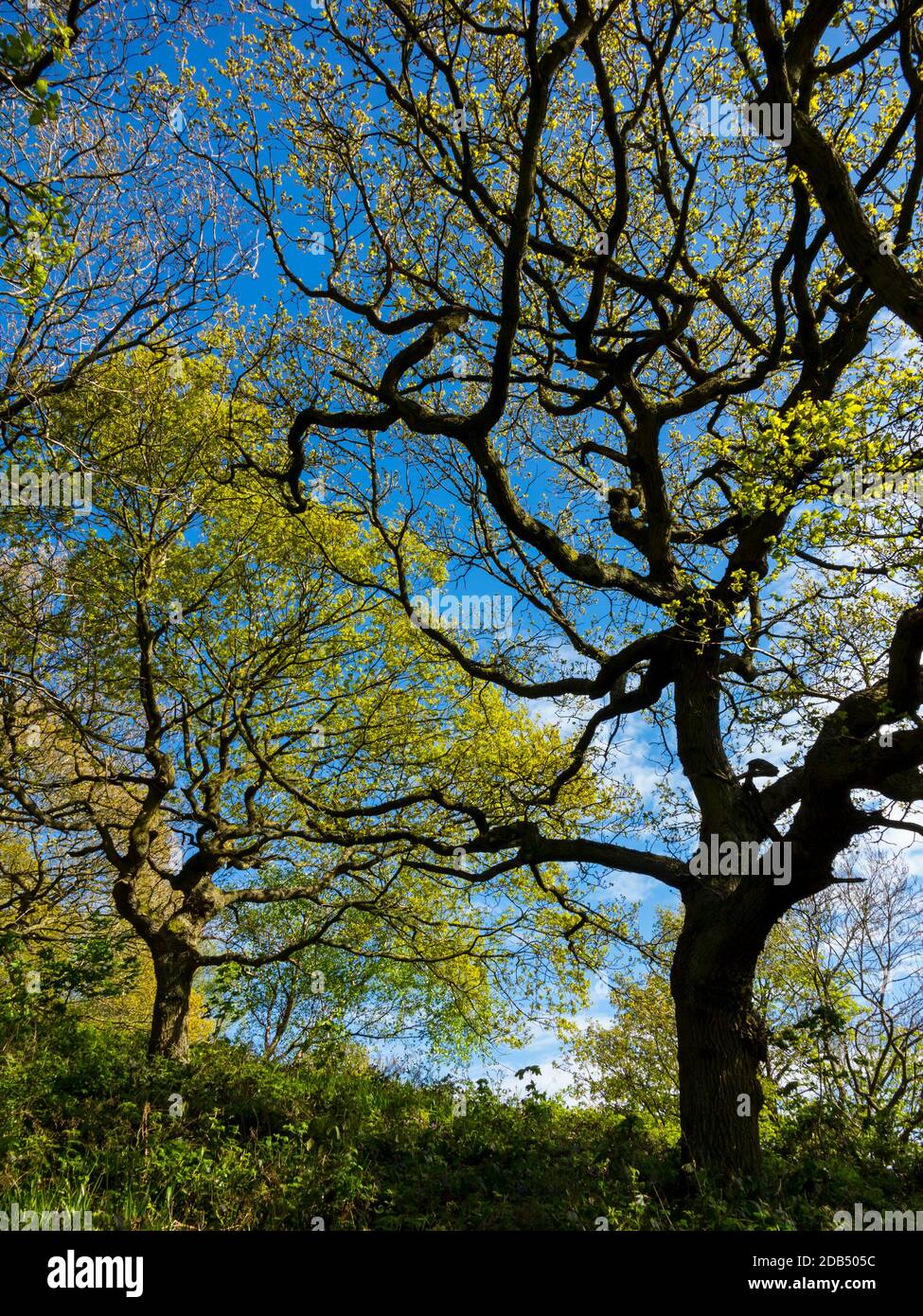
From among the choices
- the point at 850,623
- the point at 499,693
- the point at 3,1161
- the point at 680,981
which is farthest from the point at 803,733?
the point at 499,693

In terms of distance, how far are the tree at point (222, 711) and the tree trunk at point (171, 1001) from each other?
0.08 feet

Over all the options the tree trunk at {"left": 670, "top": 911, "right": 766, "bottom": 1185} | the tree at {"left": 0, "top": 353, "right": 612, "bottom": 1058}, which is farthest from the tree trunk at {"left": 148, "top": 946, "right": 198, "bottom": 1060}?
the tree trunk at {"left": 670, "top": 911, "right": 766, "bottom": 1185}

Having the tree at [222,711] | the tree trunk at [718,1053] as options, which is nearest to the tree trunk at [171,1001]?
the tree at [222,711]

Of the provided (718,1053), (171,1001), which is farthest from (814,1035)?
(171,1001)

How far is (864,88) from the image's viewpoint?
786 centimetres

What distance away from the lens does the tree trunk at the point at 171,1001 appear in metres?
10.4

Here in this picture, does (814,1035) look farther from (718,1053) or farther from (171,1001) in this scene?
(171,1001)

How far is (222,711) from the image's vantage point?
11398 millimetres

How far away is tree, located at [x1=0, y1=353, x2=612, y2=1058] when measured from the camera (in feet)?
34.0

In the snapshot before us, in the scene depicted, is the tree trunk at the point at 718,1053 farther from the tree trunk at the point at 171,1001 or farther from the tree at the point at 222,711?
the tree trunk at the point at 171,1001

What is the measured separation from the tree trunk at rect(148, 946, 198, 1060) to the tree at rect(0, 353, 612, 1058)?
0.03m

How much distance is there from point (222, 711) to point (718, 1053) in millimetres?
7789
